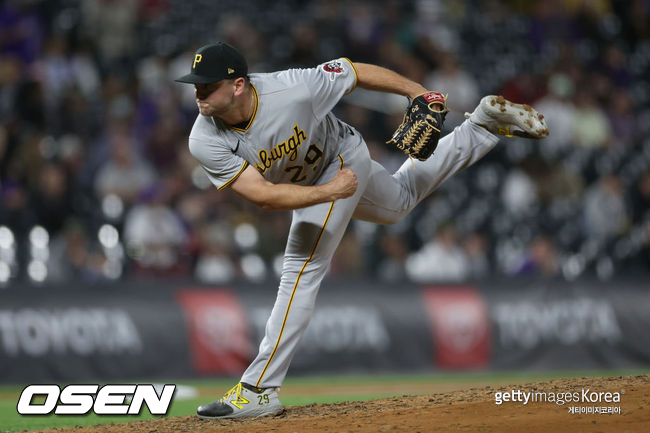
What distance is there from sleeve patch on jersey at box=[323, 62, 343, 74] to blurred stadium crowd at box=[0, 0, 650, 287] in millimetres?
4683

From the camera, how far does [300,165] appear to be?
549cm

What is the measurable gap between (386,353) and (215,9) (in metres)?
6.10

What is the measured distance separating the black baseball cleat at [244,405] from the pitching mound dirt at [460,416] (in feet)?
0.28

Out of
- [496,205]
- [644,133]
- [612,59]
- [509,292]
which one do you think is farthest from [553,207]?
[612,59]

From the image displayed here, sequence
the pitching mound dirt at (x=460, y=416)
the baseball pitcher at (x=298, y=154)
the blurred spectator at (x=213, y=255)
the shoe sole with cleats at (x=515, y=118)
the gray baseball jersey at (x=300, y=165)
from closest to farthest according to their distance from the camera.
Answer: the pitching mound dirt at (x=460, y=416), the baseball pitcher at (x=298, y=154), the gray baseball jersey at (x=300, y=165), the shoe sole with cleats at (x=515, y=118), the blurred spectator at (x=213, y=255)

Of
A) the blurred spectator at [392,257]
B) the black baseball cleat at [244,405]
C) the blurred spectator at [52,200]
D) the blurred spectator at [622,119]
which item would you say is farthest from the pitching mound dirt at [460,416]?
the blurred spectator at [622,119]

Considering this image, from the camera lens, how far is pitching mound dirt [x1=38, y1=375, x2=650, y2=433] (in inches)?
184

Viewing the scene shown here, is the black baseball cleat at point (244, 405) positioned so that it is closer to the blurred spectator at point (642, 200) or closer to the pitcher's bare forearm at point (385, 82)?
the pitcher's bare forearm at point (385, 82)

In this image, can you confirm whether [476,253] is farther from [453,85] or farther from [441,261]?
[453,85]

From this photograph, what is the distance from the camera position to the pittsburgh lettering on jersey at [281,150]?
5.27m

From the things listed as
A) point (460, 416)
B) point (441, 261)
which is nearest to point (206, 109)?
point (460, 416)

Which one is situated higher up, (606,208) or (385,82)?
(606,208)

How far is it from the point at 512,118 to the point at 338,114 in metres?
5.98

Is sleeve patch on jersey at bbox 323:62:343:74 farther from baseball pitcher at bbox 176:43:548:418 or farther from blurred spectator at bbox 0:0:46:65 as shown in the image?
blurred spectator at bbox 0:0:46:65
